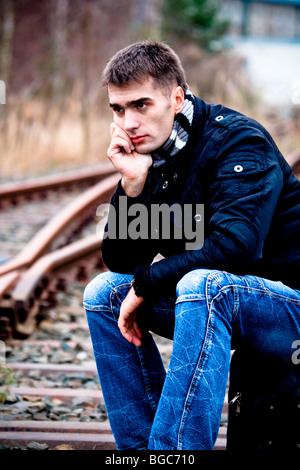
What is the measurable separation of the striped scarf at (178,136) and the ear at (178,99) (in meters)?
0.01

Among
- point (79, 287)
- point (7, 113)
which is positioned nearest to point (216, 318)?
point (79, 287)

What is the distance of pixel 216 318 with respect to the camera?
1909 mm

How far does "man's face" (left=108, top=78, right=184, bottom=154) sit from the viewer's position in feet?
7.43

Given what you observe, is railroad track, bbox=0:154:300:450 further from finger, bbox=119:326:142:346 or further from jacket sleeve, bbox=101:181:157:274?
jacket sleeve, bbox=101:181:157:274

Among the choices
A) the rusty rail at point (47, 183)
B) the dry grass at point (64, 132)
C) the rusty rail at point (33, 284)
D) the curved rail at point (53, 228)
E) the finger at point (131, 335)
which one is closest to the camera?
the finger at point (131, 335)

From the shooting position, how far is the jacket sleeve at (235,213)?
202cm

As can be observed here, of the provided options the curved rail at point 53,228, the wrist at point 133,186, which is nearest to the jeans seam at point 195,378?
the wrist at point 133,186

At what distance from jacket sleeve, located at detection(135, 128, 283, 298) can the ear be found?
237 mm

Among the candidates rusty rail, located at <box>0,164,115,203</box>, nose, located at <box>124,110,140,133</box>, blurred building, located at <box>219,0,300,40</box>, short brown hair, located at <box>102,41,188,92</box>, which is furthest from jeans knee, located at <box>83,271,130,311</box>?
blurred building, located at <box>219,0,300,40</box>

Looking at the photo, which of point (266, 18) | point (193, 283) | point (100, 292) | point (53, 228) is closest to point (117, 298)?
point (100, 292)

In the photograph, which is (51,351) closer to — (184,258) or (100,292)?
(100,292)

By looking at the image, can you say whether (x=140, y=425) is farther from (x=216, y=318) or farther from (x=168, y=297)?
(x=216, y=318)

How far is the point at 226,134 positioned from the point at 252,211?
0.33 metres

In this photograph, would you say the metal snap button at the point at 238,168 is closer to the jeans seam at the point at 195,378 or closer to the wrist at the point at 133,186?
the wrist at the point at 133,186
